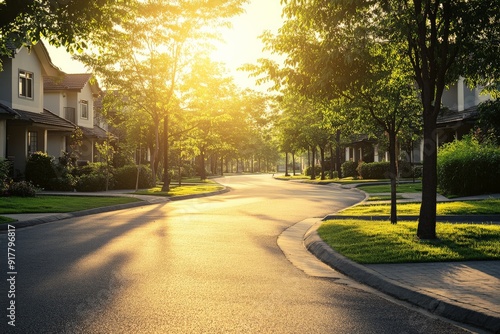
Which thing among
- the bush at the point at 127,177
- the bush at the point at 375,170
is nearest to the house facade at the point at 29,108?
the bush at the point at 127,177

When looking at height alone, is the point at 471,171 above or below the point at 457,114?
below

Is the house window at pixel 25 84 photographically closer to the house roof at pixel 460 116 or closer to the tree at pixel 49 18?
the tree at pixel 49 18

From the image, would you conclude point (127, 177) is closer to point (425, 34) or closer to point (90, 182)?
point (90, 182)

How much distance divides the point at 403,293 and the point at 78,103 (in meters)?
39.1

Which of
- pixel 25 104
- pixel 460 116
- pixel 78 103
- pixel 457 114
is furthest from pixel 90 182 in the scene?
pixel 457 114

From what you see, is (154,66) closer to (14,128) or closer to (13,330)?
(14,128)

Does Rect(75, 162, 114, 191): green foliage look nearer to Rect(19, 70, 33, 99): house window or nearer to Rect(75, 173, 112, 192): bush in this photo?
Rect(75, 173, 112, 192): bush

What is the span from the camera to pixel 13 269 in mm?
8258

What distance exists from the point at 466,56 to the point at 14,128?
26.9 meters

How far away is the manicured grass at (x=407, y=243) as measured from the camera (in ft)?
29.9

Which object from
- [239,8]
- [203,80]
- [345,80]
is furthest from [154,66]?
[345,80]

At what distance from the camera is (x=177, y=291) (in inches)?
273

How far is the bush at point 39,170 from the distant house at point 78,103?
9.45 m

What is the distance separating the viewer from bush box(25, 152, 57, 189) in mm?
30719
